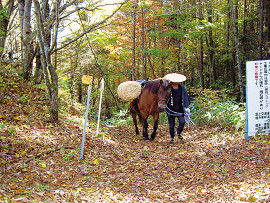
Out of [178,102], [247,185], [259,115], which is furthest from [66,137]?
[259,115]

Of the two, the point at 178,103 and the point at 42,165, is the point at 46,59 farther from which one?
the point at 178,103

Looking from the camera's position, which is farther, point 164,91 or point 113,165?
point 164,91

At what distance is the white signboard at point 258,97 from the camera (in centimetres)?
628

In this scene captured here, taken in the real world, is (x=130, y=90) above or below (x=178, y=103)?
above

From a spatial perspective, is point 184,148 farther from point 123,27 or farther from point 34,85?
point 123,27

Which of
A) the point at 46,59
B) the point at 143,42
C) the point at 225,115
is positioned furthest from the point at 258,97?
the point at 143,42

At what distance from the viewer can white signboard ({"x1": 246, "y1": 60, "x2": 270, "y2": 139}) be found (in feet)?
20.6

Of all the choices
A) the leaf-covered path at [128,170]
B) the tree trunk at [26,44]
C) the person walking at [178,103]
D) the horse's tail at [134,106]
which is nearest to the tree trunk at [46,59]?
the leaf-covered path at [128,170]

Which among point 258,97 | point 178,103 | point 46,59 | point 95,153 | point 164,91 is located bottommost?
point 95,153

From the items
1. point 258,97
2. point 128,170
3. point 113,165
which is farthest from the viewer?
point 258,97

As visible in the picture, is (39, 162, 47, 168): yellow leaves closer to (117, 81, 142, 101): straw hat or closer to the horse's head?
the horse's head

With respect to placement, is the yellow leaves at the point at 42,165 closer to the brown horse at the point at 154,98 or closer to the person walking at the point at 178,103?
the brown horse at the point at 154,98

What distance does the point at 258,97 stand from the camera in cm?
632

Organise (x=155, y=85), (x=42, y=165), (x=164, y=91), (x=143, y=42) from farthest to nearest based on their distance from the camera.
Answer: (x=143, y=42), (x=155, y=85), (x=164, y=91), (x=42, y=165)
